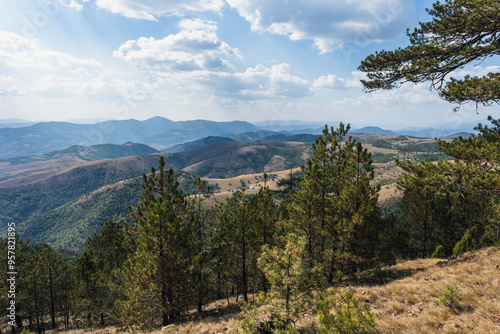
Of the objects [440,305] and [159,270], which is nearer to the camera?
[440,305]

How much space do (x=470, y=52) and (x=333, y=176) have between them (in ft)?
39.5

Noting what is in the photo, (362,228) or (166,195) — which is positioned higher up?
(166,195)

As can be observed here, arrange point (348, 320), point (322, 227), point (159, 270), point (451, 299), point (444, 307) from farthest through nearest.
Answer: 1. point (322, 227)
2. point (159, 270)
3. point (451, 299)
4. point (444, 307)
5. point (348, 320)

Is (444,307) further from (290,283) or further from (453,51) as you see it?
(453,51)

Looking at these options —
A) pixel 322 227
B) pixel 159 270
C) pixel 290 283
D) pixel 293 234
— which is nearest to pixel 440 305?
pixel 290 283

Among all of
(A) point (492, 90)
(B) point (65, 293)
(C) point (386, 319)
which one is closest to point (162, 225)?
(C) point (386, 319)

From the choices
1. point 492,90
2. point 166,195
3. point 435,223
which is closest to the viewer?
point 492,90

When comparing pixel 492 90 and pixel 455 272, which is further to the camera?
pixel 455 272

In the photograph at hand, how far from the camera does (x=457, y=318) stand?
7.57 meters

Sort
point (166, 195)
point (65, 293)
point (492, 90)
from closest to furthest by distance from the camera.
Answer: point (492, 90) < point (166, 195) < point (65, 293)

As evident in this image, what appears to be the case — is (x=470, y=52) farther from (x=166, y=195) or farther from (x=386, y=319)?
(x=166, y=195)

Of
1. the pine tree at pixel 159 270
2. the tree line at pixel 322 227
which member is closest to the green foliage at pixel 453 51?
the tree line at pixel 322 227

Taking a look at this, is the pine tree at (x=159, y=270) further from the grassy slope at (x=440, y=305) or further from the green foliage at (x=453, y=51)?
the green foliage at (x=453, y=51)

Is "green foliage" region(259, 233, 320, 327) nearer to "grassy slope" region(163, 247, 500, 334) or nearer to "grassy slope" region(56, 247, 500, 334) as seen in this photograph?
"grassy slope" region(56, 247, 500, 334)
